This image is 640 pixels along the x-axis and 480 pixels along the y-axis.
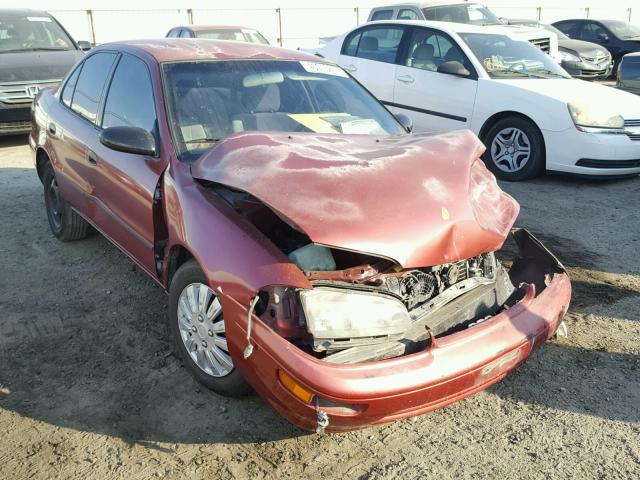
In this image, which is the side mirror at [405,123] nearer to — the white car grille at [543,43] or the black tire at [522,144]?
the black tire at [522,144]

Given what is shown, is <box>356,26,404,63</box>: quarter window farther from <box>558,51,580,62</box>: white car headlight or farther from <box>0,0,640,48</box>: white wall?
<box>0,0,640,48</box>: white wall

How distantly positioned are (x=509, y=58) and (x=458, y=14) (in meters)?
4.31

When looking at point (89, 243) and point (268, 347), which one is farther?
point (89, 243)

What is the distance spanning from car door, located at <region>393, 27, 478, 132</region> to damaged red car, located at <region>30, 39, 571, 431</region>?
3654 mm

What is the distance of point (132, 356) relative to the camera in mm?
3438

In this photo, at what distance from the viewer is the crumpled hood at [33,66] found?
8.53 metres

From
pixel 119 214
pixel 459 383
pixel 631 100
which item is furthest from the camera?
pixel 631 100

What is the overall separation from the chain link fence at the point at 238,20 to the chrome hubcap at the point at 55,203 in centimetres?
1723

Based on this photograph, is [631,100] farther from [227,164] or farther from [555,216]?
[227,164]

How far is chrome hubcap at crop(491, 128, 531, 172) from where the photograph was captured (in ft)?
22.7

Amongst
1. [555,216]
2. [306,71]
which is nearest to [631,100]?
[555,216]

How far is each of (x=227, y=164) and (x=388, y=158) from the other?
0.77 meters

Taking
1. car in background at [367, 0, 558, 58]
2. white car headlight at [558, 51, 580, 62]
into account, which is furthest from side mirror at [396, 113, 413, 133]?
white car headlight at [558, 51, 580, 62]

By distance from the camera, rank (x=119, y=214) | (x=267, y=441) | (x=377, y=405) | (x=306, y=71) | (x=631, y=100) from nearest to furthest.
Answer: (x=377, y=405)
(x=267, y=441)
(x=119, y=214)
(x=306, y=71)
(x=631, y=100)
